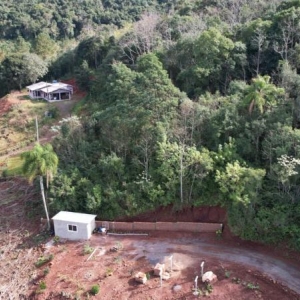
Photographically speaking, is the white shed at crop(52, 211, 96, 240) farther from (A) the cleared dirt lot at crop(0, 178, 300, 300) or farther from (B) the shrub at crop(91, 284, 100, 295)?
(B) the shrub at crop(91, 284, 100, 295)

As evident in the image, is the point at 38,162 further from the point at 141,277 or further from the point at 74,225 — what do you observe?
the point at 141,277

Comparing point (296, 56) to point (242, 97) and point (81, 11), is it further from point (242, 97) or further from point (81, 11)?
point (81, 11)

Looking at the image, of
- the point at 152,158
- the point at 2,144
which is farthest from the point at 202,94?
the point at 2,144

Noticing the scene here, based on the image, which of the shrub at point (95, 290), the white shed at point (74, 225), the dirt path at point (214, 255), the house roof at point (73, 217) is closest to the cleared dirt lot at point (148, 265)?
the dirt path at point (214, 255)

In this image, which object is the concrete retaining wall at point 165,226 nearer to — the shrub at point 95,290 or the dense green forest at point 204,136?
the dense green forest at point 204,136

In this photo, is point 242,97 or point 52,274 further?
point 242,97

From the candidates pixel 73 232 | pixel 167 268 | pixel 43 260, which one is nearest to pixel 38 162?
pixel 73 232
